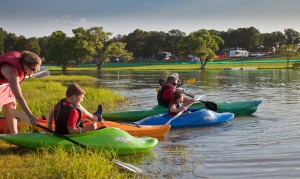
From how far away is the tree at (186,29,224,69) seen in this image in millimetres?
62312

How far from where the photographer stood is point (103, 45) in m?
62.5

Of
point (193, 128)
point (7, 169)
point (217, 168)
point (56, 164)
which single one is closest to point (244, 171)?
point (217, 168)

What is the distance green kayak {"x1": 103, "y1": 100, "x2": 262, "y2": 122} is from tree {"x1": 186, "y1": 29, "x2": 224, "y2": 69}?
49.4 metres

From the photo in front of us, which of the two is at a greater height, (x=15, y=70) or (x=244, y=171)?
(x=15, y=70)

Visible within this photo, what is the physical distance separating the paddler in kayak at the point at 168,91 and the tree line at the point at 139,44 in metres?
48.3

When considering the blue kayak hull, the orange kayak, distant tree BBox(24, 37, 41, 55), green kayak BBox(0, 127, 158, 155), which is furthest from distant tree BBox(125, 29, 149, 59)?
green kayak BBox(0, 127, 158, 155)

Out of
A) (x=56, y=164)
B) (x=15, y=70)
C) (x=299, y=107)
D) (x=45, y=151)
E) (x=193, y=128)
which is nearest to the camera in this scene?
(x=56, y=164)

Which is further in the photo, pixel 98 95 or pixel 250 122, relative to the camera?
pixel 98 95

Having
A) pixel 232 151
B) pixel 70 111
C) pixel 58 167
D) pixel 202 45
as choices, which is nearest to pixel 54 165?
pixel 58 167

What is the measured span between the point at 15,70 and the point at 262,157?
427 centimetres

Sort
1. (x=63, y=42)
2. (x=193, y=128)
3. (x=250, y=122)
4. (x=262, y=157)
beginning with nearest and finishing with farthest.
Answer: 1. (x=262, y=157)
2. (x=193, y=128)
3. (x=250, y=122)
4. (x=63, y=42)

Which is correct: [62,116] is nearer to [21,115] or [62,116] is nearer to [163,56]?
[21,115]

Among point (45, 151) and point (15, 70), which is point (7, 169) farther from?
point (15, 70)

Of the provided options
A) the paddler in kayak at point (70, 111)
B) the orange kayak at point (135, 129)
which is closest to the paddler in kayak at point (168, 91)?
the orange kayak at point (135, 129)
